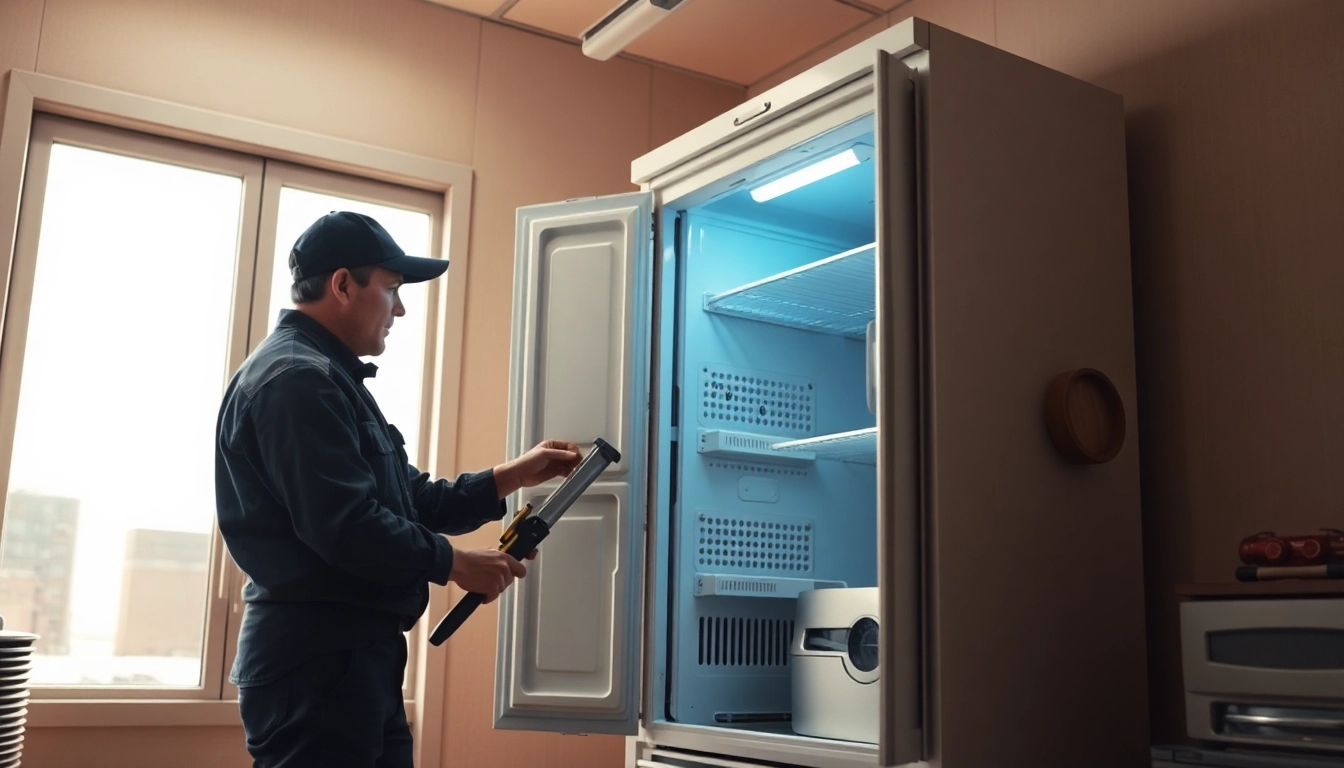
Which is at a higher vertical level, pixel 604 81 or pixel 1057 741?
pixel 604 81

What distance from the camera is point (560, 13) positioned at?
346cm

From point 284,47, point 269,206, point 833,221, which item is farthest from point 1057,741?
point 284,47

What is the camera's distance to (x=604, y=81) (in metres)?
3.71

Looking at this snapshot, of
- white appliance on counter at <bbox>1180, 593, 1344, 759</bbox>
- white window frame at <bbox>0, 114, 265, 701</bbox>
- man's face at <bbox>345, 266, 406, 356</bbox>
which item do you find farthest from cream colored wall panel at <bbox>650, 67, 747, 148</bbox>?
white appliance on counter at <bbox>1180, 593, 1344, 759</bbox>

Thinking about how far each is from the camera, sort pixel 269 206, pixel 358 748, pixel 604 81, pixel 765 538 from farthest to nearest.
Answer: pixel 604 81
pixel 269 206
pixel 765 538
pixel 358 748

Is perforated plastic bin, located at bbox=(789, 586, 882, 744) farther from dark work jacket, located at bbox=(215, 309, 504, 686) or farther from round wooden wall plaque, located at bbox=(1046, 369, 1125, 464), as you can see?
dark work jacket, located at bbox=(215, 309, 504, 686)

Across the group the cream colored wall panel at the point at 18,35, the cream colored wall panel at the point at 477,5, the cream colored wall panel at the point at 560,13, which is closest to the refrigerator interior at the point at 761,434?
the cream colored wall panel at the point at 560,13

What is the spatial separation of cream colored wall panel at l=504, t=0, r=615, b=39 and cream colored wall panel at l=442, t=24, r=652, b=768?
0.07m

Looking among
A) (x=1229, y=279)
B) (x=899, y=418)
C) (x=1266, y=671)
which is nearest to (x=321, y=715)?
(x=899, y=418)

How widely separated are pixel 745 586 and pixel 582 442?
18.7 inches

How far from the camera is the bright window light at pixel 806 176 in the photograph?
95.4 inches

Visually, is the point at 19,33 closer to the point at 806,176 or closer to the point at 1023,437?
the point at 806,176

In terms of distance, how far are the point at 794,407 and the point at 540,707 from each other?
91 cm

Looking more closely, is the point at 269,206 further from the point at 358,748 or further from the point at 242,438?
the point at 358,748
